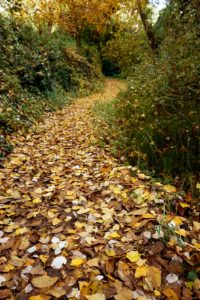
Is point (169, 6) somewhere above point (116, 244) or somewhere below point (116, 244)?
above

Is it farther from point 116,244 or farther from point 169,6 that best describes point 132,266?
point 169,6

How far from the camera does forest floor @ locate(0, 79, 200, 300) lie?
86.0 inches

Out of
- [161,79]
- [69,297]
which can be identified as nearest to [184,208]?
[69,297]

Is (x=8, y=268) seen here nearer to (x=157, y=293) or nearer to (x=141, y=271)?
(x=141, y=271)

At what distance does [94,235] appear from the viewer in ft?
9.11

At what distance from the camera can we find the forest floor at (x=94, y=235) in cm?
219

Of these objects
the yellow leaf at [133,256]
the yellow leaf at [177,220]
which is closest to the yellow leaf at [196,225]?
the yellow leaf at [177,220]

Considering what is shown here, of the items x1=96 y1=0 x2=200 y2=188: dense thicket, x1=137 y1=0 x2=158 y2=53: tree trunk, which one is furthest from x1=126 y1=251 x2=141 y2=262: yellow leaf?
x1=137 y1=0 x2=158 y2=53: tree trunk

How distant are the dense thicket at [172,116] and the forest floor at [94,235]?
45 cm

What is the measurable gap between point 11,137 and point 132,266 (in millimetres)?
4266

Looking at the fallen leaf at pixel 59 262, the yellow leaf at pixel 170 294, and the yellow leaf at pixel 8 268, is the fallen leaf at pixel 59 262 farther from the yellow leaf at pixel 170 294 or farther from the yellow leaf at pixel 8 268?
the yellow leaf at pixel 170 294

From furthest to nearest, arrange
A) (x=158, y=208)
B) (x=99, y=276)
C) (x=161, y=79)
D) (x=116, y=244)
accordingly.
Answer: (x=161, y=79) → (x=158, y=208) → (x=116, y=244) → (x=99, y=276)

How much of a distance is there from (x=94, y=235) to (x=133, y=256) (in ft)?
1.61

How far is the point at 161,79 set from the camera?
207 inches
